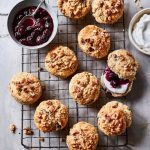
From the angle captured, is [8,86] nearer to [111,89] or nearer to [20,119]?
[20,119]

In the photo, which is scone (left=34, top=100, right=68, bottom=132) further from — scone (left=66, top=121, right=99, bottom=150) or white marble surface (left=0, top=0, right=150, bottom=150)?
white marble surface (left=0, top=0, right=150, bottom=150)

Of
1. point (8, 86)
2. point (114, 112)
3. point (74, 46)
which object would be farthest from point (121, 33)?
point (8, 86)

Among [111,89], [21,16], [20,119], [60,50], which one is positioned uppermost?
[21,16]

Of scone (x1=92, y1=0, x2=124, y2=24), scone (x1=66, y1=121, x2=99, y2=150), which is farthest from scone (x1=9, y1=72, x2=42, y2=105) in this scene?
scone (x1=92, y1=0, x2=124, y2=24)

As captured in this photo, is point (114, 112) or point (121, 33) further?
point (121, 33)

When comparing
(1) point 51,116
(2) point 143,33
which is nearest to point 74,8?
(2) point 143,33

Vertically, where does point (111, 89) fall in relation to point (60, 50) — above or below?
below

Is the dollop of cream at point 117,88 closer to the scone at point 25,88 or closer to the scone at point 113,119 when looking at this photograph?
the scone at point 113,119
